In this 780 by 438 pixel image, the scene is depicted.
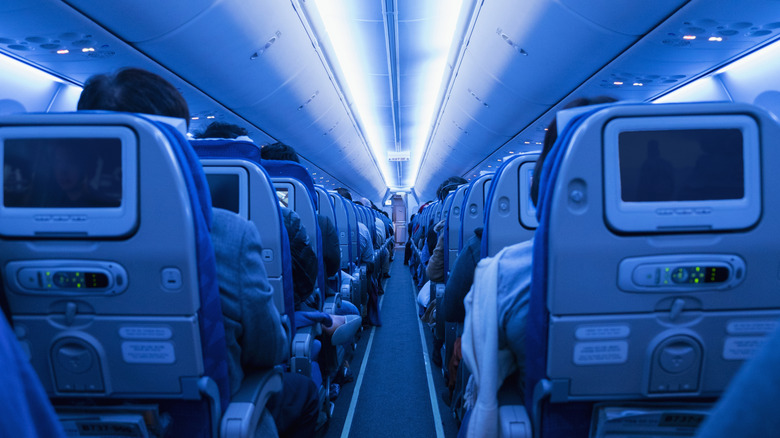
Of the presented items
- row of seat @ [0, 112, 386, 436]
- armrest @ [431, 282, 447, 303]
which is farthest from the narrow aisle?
row of seat @ [0, 112, 386, 436]

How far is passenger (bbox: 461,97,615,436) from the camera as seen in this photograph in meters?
1.32

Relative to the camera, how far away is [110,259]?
1169 mm

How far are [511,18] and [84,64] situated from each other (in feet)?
14.0

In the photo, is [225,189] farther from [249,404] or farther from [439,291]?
[439,291]

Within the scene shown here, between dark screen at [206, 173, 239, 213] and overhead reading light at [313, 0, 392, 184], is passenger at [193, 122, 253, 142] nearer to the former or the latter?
dark screen at [206, 173, 239, 213]

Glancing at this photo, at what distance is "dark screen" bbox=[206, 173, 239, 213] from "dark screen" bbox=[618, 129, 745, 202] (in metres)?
1.67

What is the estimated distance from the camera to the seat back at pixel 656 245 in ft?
3.77

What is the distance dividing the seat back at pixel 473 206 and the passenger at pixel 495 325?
1678 millimetres

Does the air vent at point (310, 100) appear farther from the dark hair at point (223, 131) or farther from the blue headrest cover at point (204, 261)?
the blue headrest cover at point (204, 261)

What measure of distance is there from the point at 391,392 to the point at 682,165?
3.17 metres

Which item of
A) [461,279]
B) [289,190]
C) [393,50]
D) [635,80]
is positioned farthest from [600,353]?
[393,50]

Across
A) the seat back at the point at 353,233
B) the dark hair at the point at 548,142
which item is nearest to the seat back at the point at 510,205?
the dark hair at the point at 548,142

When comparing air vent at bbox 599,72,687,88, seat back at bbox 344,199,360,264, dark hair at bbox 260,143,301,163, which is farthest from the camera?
seat back at bbox 344,199,360,264

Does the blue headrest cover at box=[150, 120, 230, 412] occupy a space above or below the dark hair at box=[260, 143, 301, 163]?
below
